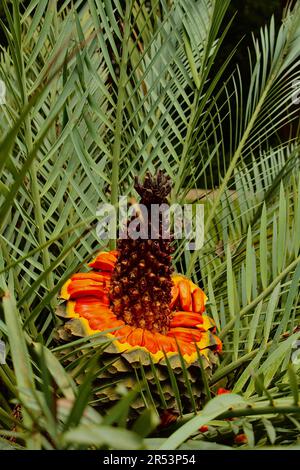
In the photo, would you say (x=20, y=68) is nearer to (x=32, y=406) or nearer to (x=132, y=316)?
(x=132, y=316)

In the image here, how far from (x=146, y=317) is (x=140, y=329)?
12 mm

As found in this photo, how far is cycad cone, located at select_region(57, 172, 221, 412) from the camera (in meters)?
0.48

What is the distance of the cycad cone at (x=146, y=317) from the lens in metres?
A: 0.48

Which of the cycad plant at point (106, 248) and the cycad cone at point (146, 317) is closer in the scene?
the cycad plant at point (106, 248)

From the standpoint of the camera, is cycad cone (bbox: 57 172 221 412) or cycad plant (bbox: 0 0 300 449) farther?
cycad cone (bbox: 57 172 221 412)

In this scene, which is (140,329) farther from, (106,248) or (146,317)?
(106,248)

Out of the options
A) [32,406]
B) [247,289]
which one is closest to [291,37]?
[247,289]

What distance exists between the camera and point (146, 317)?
0.52 meters

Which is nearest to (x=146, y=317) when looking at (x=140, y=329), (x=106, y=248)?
(x=140, y=329)

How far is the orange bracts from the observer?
50 centimetres

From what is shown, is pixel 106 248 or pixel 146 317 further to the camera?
pixel 106 248

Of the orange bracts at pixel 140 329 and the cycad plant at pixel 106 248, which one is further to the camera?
the orange bracts at pixel 140 329

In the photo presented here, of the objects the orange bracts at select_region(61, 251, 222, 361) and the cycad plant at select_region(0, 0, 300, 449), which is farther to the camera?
the orange bracts at select_region(61, 251, 222, 361)

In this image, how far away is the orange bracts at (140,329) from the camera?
1.64ft
